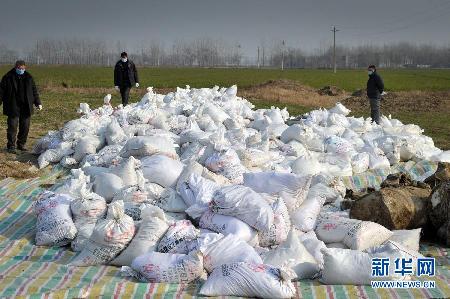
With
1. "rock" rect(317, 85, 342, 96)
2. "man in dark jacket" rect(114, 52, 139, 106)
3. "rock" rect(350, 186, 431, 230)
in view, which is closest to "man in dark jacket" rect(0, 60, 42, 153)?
"man in dark jacket" rect(114, 52, 139, 106)

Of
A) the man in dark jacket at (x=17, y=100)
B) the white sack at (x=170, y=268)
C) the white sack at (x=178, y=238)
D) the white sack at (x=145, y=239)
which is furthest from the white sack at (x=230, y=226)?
the man in dark jacket at (x=17, y=100)

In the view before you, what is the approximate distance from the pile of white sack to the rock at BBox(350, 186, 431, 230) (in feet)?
0.60

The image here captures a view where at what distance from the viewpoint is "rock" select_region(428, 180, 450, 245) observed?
412cm

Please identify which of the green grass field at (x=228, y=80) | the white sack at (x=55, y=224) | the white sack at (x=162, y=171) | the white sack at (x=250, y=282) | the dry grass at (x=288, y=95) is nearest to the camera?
the white sack at (x=250, y=282)

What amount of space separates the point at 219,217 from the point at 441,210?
5.48 ft

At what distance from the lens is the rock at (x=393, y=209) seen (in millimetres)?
4117

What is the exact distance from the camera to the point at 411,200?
4266 mm

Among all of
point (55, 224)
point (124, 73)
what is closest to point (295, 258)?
point (55, 224)

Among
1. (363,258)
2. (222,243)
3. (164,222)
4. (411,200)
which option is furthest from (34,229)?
(411,200)

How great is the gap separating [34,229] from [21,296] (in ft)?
5.17

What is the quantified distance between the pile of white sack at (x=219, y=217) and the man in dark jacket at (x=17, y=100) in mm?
1607

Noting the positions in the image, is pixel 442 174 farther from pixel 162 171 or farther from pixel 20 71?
pixel 20 71

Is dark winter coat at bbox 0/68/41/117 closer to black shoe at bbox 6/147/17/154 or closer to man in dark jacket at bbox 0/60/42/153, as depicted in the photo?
man in dark jacket at bbox 0/60/42/153

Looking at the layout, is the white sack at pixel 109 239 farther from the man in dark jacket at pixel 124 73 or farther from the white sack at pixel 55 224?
the man in dark jacket at pixel 124 73
